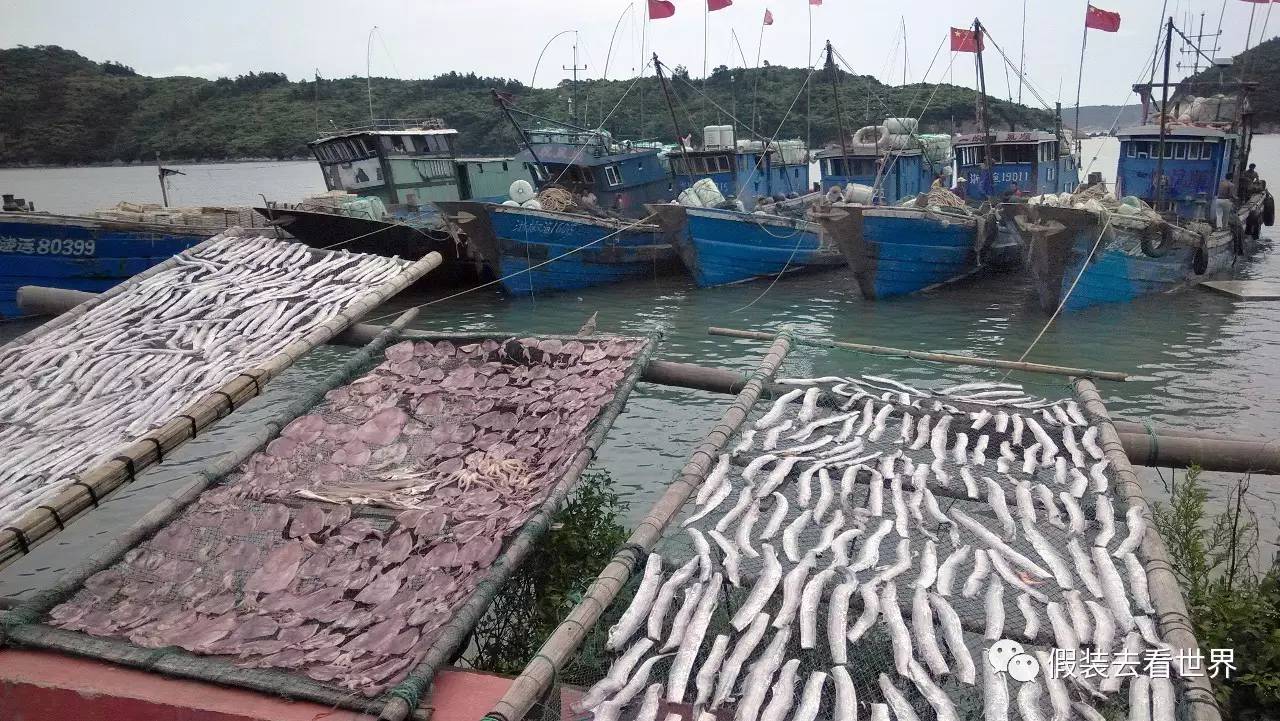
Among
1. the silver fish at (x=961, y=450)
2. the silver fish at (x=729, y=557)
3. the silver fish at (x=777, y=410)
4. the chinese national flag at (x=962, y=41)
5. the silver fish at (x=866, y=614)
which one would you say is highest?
the chinese national flag at (x=962, y=41)

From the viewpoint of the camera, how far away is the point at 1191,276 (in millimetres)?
19031

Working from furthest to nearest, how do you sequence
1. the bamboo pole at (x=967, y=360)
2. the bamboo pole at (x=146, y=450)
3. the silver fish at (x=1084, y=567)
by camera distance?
the bamboo pole at (x=967, y=360)
the bamboo pole at (x=146, y=450)
the silver fish at (x=1084, y=567)

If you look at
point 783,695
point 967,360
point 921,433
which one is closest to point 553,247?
point 967,360

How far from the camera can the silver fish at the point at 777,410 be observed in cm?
590

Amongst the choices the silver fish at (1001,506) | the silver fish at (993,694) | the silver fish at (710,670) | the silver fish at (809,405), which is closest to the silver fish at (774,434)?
the silver fish at (809,405)

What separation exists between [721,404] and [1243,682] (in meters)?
7.84

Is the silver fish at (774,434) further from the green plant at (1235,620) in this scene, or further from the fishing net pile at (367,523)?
the green plant at (1235,620)

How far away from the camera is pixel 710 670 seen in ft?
11.8

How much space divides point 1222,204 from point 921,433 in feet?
62.1

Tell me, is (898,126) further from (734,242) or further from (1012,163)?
(734,242)

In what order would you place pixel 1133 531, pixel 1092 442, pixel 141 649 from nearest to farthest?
pixel 141 649 → pixel 1133 531 → pixel 1092 442

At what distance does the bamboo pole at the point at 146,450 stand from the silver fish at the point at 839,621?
4.15 metres

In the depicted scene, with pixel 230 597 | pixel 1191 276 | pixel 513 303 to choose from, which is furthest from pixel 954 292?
pixel 230 597

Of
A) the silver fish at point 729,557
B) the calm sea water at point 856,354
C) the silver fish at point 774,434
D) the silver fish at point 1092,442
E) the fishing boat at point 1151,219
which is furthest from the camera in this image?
the fishing boat at point 1151,219
